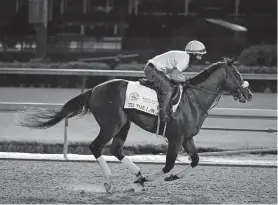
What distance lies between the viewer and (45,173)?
8.00 meters

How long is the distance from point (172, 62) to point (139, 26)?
1082 cm

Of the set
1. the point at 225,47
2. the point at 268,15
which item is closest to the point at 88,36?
the point at 225,47

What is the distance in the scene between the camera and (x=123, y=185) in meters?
7.36

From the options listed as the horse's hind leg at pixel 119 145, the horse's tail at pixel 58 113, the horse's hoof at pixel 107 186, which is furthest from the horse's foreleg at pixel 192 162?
the horse's tail at pixel 58 113

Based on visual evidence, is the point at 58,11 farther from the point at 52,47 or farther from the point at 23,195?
the point at 23,195

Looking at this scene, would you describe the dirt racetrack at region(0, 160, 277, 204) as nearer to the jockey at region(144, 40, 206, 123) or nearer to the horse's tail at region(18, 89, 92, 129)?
the horse's tail at region(18, 89, 92, 129)

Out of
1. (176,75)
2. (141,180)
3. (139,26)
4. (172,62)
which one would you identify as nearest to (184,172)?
(141,180)

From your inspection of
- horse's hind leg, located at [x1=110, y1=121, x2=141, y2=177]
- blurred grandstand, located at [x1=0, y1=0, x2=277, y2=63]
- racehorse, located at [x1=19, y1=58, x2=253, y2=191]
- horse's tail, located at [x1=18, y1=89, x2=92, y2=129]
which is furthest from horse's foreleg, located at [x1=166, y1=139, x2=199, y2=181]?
blurred grandstand, located at [x1=0, y1=0, x2=277, y2=63]

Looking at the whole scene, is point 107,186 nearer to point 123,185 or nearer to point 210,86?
point 123,185

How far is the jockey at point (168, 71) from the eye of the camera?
6.92 metres

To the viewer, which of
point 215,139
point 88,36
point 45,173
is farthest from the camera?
point 88,36

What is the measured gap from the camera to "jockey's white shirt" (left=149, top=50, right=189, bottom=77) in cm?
693

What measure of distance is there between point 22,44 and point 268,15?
22.0 ft

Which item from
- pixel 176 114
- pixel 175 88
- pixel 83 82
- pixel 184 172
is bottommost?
pixel 184 172
